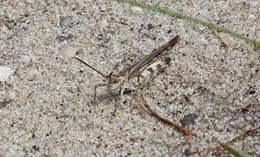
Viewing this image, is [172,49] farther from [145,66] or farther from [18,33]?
[18,33]

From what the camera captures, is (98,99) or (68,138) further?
(98,99)

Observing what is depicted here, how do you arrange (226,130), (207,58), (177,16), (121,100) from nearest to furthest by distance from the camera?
1. (226,130)
2. (121,100)
3. (207,58)
4. (177,16)

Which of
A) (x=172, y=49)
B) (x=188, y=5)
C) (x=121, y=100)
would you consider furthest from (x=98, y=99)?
(x=188, y=5)

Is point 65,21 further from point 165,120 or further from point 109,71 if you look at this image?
point 165,120

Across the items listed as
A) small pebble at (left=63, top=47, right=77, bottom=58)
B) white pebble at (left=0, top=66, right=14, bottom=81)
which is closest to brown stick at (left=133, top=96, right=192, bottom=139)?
small pebble at (left=63, top=47, right=77, bottom=58)

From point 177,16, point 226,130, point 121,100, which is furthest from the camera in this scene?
point 177,16

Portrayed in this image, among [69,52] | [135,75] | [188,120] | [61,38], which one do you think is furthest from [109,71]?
[188,120]

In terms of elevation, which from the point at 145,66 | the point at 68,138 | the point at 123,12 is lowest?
the point at 68,138

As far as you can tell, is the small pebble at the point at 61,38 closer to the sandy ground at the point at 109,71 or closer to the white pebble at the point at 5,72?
the sandy ground at the point at 109,71
